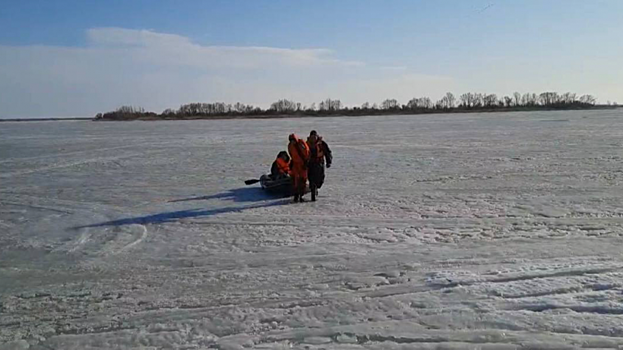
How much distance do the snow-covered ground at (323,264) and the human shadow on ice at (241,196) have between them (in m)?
0.03

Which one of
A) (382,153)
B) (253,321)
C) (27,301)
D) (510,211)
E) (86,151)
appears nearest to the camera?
(253,321)

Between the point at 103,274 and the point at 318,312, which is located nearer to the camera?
the point at 318,312

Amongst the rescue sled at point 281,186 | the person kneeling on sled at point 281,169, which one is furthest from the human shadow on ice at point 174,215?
the person kneeling on sled at point 281,169

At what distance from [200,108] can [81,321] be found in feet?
298

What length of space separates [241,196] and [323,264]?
474cm

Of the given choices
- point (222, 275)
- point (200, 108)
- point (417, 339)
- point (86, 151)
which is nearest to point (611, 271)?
A: point (417, 339)

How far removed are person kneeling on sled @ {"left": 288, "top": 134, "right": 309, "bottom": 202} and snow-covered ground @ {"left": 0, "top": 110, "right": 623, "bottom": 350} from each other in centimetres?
41

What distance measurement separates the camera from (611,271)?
4.84 m

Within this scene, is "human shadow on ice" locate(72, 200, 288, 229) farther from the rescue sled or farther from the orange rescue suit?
the rescue sled

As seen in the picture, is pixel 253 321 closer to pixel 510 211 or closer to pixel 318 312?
pixel 318 312

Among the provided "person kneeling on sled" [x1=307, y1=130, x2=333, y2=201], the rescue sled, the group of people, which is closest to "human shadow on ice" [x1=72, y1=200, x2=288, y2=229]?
the group of people

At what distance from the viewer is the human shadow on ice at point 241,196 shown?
9617 millimetres

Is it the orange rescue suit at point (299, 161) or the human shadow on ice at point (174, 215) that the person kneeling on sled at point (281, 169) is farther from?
the human shadow on ice at point (174, 215)

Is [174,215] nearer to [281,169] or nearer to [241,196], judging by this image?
[241,196]
